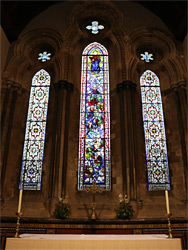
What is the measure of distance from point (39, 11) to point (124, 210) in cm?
801

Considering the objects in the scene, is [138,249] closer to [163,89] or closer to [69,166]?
[69,166]

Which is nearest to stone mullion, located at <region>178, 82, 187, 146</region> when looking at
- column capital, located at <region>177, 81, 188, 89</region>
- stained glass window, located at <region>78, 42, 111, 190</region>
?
column capital, located at <region>177, 81, 188, 89</region>

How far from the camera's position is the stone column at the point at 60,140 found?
7.48 meters

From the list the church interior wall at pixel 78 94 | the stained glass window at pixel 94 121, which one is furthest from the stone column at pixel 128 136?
the stained glass window at pixel 94 121

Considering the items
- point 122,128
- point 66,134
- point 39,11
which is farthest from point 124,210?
point 39,11


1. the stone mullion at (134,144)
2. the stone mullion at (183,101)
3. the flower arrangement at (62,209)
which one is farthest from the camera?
the stone mullion at (183,101)

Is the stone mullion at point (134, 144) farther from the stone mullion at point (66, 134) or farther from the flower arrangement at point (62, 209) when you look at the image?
the stone mullion at point (66, 134)

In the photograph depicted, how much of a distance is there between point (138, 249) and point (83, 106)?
614 centimetres

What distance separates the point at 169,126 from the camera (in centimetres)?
877

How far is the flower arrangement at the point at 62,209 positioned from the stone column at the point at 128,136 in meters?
1.65

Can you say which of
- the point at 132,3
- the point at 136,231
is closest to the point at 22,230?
the point at 136,231

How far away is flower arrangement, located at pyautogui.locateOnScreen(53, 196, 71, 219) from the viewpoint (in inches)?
266

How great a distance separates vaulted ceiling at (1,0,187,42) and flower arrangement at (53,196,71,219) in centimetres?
616

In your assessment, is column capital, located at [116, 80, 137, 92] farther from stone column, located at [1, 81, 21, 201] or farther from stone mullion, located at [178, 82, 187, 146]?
stone column, located at [1, 81, 21, 201]
